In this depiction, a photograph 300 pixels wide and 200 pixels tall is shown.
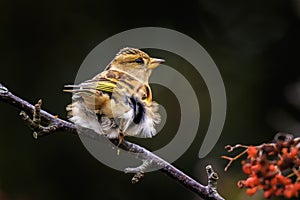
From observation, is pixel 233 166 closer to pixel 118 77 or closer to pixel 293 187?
pixel 118 77

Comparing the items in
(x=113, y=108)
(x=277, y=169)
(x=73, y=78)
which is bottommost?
(x=73, y=78)

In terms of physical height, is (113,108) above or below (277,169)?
below

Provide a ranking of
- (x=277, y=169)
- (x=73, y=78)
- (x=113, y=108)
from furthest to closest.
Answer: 1. (x=73, y=78)
2. (x=113, y=108)
3. (x=277, y=169)

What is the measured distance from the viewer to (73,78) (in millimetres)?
8258

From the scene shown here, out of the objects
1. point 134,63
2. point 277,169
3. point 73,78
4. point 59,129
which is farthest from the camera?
point 73,78

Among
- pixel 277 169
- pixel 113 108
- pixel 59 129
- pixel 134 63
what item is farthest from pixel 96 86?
pixel 277 169

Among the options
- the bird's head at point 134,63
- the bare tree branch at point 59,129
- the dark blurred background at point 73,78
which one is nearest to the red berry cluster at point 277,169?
the bare tree branch at point 59,129

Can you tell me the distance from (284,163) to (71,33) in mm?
6564

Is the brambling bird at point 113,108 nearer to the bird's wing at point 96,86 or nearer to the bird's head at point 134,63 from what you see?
the bird's wing at point 96,86

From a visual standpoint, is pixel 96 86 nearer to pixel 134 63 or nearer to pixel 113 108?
pixel 113 108

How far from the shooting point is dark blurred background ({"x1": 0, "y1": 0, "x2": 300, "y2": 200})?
26.2 ft

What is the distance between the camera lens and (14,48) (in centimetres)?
840

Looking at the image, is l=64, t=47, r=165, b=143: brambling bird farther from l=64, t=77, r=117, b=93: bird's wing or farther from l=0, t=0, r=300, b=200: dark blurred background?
l=0, t=0, r=300, b=200: dark blurred background

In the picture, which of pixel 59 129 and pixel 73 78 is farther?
pixel 73 78
